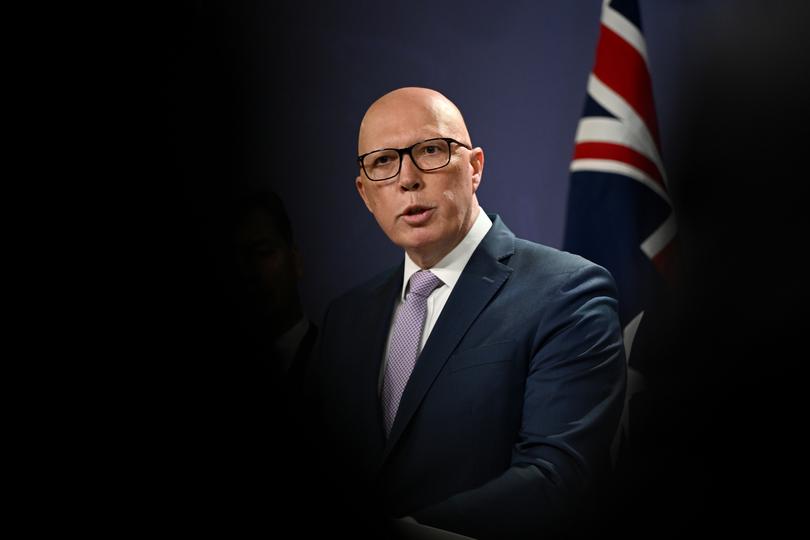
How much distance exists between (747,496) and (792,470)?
0.08 meters

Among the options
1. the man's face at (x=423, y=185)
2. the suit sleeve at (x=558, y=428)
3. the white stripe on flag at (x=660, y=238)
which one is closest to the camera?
the suit sleeve at (x=558, y=428)

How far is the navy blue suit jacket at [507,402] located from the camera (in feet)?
4.42

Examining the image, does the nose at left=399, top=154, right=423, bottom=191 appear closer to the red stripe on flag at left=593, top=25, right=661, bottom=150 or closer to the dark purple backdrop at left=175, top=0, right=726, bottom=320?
the dark purple backdrop at left=175, top=0, right=726, bottom=320

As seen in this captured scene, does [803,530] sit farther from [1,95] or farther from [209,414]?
[1,95]

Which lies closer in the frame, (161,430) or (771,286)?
(771,286)

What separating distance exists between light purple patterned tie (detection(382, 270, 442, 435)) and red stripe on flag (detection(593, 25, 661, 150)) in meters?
0.50

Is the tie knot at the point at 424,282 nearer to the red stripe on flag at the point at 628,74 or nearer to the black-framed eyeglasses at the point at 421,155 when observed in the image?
the black-framed eyeglasses at the point at 421,155

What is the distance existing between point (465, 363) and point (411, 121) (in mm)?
409

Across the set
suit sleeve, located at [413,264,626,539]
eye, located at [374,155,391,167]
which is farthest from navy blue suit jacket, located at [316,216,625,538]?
eye, located at [374,155,391,167]

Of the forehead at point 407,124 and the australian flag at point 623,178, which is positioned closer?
the forehead at point 407,124

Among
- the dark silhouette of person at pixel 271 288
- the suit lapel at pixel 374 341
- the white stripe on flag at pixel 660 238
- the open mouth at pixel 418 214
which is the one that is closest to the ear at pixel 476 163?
the open mouth at pixel 418 214

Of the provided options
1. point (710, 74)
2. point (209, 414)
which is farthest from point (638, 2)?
point (209, 414)

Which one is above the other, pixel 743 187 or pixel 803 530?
pixel 743 187

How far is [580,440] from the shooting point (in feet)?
4.40
